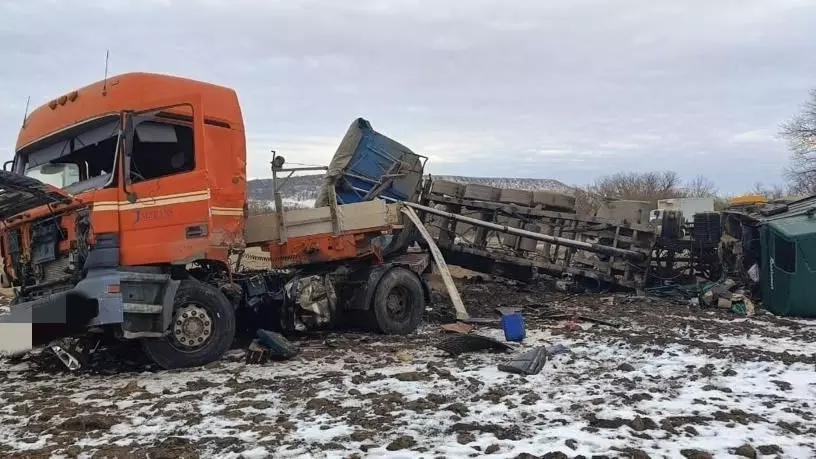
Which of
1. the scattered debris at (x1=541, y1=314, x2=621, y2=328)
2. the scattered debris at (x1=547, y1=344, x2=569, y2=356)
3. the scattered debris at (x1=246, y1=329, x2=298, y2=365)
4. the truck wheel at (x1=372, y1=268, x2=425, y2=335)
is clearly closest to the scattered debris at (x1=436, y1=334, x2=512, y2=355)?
the scattered debris at (x1=547, y1=344, x2=569, y2=356)

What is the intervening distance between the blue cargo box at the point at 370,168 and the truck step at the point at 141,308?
13.5ft

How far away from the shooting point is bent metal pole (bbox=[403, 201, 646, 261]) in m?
10.4

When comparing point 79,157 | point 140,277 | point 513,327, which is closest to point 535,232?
point 513,327

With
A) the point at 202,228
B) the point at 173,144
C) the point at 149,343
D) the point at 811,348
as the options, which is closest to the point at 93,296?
the point at 149,343

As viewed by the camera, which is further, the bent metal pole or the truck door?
the bent metal pole

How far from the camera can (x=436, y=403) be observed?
213 inches

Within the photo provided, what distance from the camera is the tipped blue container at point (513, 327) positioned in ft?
26.4

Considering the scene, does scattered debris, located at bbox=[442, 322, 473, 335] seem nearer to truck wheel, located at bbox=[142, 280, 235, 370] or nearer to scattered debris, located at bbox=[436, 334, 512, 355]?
scattered debris, located at bbox=[436, 334, 512, 355]

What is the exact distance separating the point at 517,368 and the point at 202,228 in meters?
3.52

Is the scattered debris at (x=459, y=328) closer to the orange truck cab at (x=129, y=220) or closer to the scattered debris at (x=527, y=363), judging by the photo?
the scattered debris at (x=527, y=363)

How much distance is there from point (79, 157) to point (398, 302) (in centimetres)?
438

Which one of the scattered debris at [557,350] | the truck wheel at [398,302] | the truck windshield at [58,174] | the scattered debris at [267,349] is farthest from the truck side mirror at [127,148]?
the scattered debris at [557,350]

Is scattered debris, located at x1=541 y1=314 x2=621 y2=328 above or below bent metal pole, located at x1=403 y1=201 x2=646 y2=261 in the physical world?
below

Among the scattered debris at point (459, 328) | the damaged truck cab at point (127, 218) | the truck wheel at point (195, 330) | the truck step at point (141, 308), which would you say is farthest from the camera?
the scattered debris at point (459, 328)
